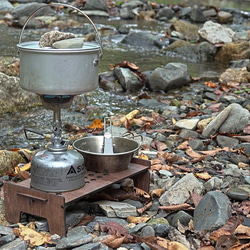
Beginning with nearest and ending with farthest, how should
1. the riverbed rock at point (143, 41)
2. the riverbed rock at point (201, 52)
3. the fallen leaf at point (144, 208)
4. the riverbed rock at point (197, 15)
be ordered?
the fallen leaf at point (144, 208)
the riverbed rock at point (201, 52)
the riverbed rock at point (143, 41)
the riverbed rock at point (197, 15)

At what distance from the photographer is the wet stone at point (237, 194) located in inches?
141

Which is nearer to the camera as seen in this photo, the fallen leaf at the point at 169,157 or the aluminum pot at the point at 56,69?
the aluminum pot at the point at 56,69

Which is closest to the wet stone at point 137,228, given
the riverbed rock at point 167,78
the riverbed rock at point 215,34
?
the riverbed rock at point 167,78

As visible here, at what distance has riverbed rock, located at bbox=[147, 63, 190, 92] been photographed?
329 inches

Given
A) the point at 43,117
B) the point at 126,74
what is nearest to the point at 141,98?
the point at 126,74

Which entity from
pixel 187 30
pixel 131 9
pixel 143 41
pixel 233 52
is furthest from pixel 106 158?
pixel 131 9

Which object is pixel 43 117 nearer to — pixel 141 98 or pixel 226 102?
pixel 141 98

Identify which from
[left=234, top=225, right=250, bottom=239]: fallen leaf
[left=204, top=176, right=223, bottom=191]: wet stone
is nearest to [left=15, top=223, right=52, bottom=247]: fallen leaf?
[left=234, top=225, right=250, bottom=239]: fallen leaf

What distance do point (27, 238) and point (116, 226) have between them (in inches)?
22.8

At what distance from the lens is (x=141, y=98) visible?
7.79m

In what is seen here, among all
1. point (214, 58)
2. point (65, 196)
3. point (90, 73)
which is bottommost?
point (214, 58)

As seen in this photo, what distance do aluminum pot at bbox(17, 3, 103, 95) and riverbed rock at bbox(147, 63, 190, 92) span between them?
17.4 feet

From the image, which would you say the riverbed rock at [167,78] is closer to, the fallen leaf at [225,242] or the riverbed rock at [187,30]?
the fallen leaf at [225,242]

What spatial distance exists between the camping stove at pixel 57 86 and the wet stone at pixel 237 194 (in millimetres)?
1175
